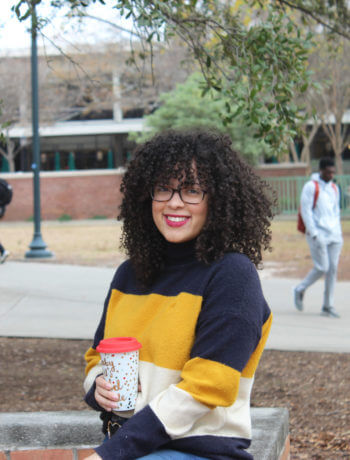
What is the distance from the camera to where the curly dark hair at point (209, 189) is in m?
2.17

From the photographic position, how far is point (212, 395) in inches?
75.7

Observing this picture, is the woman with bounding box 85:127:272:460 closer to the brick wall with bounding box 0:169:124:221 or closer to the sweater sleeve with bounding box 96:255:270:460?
the sweater sleeve with bounding box 96:255:270:460

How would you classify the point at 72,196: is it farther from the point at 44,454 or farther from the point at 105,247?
the point at 44,454

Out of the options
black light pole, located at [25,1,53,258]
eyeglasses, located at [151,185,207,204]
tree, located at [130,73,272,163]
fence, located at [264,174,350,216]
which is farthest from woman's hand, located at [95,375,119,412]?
tree, located at [130,73,272,163]

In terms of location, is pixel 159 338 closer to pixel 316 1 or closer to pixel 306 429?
pixel 306 429

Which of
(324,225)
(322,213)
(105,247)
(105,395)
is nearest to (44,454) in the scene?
(105,395)

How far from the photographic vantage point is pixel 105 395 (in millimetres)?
2078

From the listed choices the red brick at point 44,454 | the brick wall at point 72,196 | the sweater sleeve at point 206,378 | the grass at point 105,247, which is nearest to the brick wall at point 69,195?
the brick wall at point 72,196

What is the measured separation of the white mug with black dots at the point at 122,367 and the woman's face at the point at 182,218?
1.28 ft

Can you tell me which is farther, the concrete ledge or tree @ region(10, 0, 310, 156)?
tree @ region(10, 0, 310, 156)

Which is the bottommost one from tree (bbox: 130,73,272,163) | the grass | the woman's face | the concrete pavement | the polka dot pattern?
the grass

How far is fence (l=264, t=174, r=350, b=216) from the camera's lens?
27.9 meters

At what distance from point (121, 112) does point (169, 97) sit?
46.3 ft

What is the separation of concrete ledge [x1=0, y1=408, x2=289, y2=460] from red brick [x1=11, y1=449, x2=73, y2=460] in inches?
1.1
